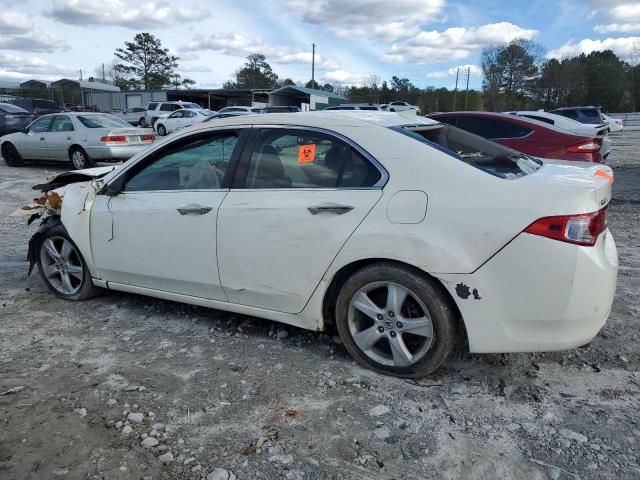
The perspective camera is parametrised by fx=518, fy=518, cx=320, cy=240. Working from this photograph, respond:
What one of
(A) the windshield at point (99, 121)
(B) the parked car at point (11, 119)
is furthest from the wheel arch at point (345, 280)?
(B) the parked car at point (11, 119)

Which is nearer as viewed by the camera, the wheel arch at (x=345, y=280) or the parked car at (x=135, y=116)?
the wheel arch at (x=345, y=280)

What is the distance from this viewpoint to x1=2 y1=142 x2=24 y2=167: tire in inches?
543

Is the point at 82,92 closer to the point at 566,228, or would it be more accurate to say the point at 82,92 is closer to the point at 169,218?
the point at 169,218

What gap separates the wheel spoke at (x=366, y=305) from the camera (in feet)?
10.1

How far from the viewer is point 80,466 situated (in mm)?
2406

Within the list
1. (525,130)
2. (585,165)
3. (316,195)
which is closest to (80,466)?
(316,195)

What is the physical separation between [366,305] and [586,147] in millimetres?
5980

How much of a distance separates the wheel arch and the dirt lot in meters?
0.33

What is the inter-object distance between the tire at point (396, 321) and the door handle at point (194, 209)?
3.57ft

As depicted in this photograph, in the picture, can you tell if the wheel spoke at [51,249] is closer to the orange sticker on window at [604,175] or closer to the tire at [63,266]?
the tire at [63,266]

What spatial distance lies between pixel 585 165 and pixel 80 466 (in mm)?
3524

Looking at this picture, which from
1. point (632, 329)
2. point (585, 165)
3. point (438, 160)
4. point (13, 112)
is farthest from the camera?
point (13, 112)

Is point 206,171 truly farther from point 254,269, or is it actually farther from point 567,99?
point 567,99

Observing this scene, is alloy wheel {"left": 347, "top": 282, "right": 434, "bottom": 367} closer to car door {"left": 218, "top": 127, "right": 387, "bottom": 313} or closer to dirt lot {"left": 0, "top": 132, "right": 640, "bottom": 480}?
dirt lot {"left": 0, "top": 132, "right": 640, "bottom": 480}
